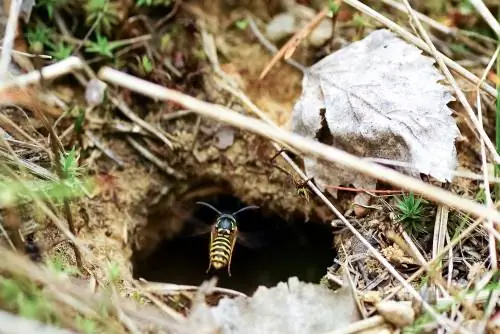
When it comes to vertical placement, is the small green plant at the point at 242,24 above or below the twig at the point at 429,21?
above

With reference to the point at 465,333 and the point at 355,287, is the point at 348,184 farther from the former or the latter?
the point at 465,333

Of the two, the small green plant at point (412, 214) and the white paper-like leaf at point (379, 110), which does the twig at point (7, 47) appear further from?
the small green plant at point (412, 214)

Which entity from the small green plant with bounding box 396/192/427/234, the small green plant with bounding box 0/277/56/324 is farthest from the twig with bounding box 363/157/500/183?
the small green plant with bounding box 0/277/56/324

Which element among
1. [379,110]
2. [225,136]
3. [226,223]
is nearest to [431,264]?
[379,110]

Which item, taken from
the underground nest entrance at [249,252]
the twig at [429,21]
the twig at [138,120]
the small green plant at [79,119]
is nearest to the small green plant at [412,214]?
the underground nest entrance at [249,252]

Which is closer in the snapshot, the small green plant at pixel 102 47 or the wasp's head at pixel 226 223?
the small green plant at pixel 102 47

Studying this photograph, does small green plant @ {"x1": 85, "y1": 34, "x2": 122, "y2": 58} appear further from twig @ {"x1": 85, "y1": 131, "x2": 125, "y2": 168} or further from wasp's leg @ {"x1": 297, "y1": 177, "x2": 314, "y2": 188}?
wasp's leg @ {"x1": 297, "y1": 177, "x2": 314, "y2": 188}
